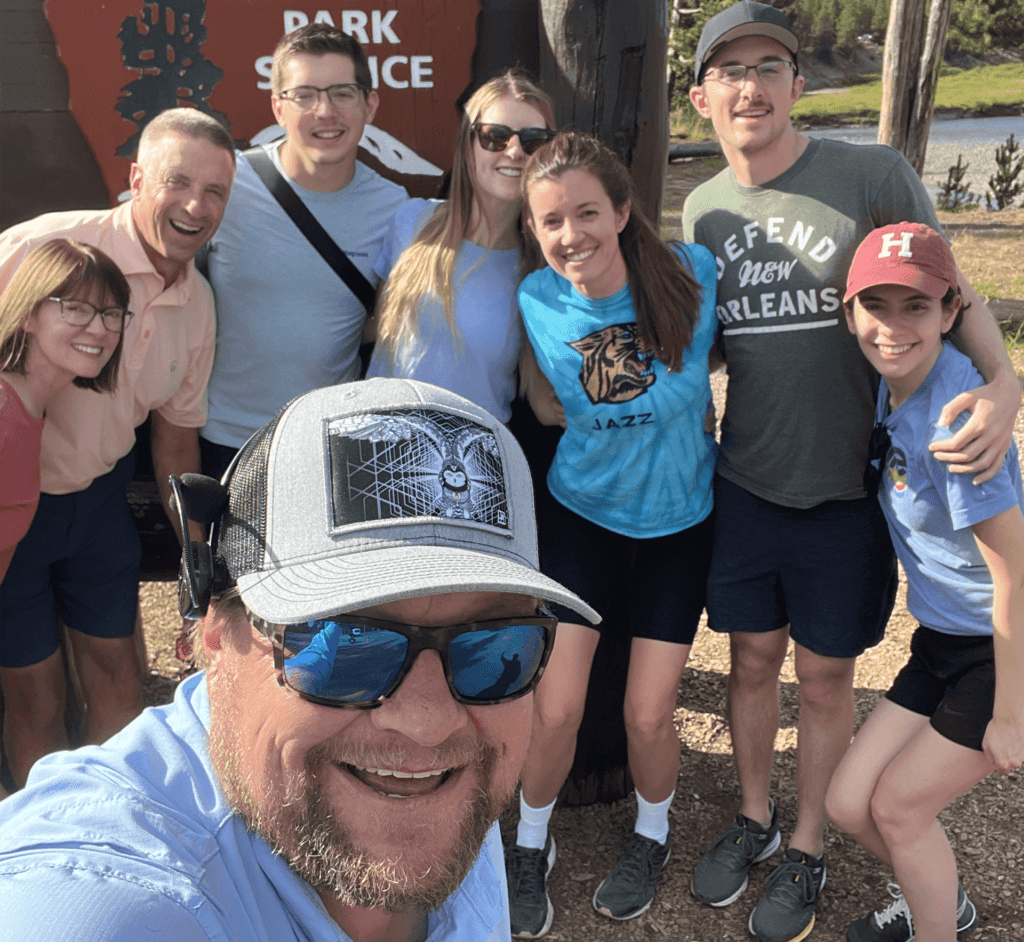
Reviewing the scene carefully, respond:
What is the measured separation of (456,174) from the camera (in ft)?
9.11

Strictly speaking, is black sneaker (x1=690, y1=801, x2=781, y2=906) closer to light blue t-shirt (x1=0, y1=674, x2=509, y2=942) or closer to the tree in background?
light blue t-shirt (x1=0, y1=674, x2=509, y2=942)

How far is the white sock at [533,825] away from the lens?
117 inches

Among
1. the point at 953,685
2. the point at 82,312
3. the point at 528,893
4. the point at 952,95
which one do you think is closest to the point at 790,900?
the point at 528,893

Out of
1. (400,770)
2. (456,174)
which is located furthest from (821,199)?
(400,770)

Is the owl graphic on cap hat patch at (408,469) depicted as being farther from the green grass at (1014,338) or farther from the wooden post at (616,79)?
the green grass at (1014,338)

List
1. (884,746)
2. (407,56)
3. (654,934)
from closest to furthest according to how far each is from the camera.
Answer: (884,746), (654,934), (407,56)

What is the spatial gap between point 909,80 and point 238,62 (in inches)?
244

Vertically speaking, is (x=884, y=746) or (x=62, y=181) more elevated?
(x=62, y=181)

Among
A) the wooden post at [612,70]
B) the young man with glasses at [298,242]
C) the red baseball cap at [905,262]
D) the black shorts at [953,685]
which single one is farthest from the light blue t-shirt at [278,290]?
the black shorts at [953,685]

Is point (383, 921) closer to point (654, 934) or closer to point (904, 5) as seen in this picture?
point (654, 934)

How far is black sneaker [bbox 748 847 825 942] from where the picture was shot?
2.87 metres

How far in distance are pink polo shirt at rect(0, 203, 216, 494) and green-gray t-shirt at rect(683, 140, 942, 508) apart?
1489 millimetres

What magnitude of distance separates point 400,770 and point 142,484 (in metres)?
2.53

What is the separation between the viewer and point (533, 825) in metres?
2.97
